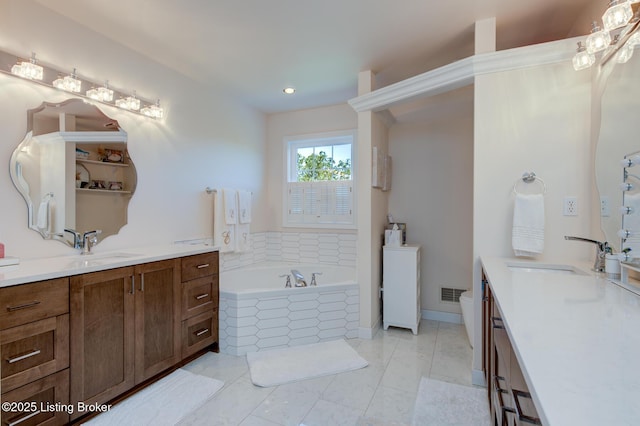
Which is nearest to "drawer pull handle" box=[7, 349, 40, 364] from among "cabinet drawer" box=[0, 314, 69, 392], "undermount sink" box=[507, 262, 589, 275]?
"cabinet drawer" box=[0, 314, 69, 392]

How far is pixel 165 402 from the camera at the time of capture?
1.97 meters

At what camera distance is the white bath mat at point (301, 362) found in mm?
2271

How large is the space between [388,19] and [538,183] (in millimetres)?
1526

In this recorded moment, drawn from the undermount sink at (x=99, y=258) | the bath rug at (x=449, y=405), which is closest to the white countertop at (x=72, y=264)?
the undermount sink at (x=99, y=258)

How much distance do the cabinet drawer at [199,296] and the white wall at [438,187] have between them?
2.16 meters

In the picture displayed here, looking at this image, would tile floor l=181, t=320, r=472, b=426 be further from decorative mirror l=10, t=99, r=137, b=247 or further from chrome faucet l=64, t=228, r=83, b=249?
decorative mirror l=10, t=99, r=137, b=247

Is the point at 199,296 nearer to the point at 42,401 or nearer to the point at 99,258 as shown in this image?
the point at 99,258

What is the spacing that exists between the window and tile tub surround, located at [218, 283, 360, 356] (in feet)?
3.71

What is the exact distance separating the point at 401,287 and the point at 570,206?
1588 mm

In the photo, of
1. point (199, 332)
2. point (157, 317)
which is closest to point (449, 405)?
point (199, 332)

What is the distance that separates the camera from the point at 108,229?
2430mm

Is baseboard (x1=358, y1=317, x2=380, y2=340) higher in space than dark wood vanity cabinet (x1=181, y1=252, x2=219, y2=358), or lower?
lower

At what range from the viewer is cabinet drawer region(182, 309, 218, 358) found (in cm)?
241

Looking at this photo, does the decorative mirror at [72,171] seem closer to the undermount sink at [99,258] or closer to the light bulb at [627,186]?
the undermount sink at [99,258]
